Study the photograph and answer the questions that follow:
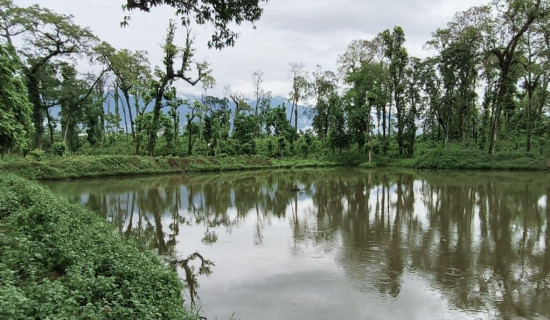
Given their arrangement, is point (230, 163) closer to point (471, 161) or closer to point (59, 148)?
point (59, 148)

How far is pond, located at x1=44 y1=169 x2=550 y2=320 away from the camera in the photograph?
17.2 feet

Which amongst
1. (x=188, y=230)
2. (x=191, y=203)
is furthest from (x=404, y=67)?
(x=188, y=230)

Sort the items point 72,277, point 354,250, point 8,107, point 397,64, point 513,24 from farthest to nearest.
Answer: point 397,64 < point 513,24 < point 8,107 < point 354,250 < point 72,277

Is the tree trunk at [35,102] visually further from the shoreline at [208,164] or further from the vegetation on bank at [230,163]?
the shoreline at [208,164]

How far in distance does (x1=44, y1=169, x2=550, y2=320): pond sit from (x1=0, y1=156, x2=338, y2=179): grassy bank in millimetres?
7584

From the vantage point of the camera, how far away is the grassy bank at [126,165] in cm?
2094

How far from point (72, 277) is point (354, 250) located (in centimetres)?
561

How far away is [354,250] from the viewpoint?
307 inches

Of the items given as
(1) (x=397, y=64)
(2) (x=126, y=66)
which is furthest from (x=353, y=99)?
(2) (x=126, y=66)

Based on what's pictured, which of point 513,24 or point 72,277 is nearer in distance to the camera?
point 72,277

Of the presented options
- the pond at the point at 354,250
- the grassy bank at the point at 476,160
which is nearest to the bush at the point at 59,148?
the pond at the point at 354,250

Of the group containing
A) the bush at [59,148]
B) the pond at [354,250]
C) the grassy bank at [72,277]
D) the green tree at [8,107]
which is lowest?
the pond at [354,250]

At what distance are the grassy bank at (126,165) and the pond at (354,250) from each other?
24.9 ft

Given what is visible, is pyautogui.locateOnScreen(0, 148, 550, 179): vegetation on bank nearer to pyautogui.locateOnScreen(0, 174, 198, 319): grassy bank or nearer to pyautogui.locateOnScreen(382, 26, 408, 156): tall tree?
pyautogui.locateOnScreen(382, 26, 408, 156): tall tree
